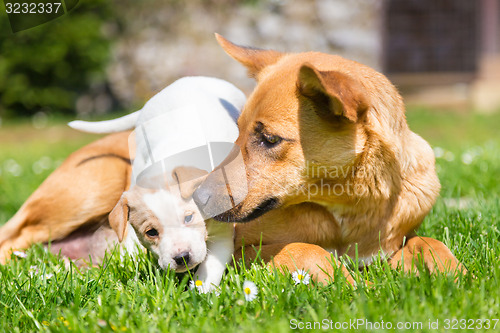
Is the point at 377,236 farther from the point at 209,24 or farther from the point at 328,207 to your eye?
the point at 209,24

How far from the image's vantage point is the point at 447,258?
251 centimetres

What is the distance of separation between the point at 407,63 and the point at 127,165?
36.7 feet

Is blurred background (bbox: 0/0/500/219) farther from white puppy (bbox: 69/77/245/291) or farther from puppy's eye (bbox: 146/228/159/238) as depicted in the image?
puppy's eye (bbox: 146/228/159/238)

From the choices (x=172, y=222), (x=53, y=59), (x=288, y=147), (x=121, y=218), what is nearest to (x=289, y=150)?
(x=288, y=147)

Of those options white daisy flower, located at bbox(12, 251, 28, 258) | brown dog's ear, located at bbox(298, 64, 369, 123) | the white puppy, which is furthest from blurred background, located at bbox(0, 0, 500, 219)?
brown dog's ear, located at bbox(298, 64, 369, 123)

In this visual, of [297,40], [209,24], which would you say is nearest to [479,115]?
[297,40]

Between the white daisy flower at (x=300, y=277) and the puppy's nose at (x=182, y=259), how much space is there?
19.3 inches

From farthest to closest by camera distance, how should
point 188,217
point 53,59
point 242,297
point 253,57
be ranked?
point 53,59, point 253,57, point 188,217, point 242,297

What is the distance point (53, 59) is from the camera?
1009cm

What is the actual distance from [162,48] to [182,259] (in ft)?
29.3

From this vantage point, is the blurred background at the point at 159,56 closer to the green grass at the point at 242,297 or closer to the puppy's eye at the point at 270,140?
the green grass at the point at 242,297

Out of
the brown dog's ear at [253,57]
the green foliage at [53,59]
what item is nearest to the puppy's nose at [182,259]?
the brown dog's ear at [253,57]

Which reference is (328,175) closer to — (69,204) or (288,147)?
(288,147)

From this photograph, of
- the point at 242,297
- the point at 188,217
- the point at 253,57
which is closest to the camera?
the point at 242,297
